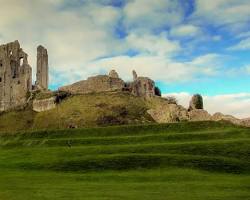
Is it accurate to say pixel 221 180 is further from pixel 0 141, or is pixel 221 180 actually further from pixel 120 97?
pixel 120 97

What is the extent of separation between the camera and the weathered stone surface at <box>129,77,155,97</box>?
633 ft

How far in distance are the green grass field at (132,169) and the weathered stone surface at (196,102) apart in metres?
89.6

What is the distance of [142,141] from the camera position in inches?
2783

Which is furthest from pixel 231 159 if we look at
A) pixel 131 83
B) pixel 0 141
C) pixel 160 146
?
pixel 131 83

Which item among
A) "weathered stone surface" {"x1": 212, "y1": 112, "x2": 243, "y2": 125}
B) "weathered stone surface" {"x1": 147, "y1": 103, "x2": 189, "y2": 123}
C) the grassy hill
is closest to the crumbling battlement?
the grassy hill

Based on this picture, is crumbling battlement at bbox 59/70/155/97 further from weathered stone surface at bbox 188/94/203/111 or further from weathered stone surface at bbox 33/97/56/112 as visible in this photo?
weathered stone surface at bbox 188/94/203/111

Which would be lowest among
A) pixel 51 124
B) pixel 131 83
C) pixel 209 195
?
pixel 209 195

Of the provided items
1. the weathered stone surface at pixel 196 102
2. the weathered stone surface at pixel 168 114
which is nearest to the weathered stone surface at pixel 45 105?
the weathered stone surface at pixel 168 114

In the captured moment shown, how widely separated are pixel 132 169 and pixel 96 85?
147051 mm

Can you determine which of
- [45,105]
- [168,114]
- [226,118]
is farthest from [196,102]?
[45,105]

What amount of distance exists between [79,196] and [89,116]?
136m

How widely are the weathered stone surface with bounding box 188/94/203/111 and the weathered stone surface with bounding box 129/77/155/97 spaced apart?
83.9ft

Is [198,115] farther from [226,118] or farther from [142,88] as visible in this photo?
[142,88]

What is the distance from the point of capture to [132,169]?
5094cm
